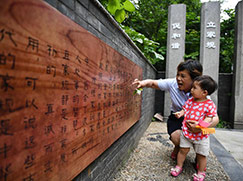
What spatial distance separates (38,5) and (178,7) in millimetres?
5761

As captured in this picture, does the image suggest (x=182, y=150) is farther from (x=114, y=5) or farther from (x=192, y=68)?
(x=114, y=5)

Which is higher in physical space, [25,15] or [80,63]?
[25,15]

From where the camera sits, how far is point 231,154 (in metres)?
2.82

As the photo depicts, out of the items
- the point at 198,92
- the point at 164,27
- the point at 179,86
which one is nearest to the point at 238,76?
the point at 179,86

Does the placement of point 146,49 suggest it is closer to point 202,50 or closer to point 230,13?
point 202,50

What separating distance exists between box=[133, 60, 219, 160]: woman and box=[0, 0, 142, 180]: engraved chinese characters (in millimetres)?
1045

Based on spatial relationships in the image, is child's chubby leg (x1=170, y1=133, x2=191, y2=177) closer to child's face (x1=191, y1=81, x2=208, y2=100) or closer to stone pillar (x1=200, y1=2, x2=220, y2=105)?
child's face (x1=191, y1=81, x2=208, y2=100)

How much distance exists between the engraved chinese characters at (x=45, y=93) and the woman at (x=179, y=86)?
41.1 inches

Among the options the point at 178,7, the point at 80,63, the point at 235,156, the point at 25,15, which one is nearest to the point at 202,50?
the point at 178,7

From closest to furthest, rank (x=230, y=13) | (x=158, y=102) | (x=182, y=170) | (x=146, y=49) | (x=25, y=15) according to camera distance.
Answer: (x=25, y=15) → (x=182, y=170) → (x=146, y=49) → (x=158, y=102) → (x=230, y=13)

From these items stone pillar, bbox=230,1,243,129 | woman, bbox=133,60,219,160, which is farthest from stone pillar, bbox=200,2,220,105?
woman, bbox=133,60,219,160

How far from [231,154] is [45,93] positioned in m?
3.27

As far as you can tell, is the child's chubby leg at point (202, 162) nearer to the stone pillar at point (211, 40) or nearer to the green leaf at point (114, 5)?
the green leaf at point (114, 5)

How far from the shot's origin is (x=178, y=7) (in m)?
5.38
